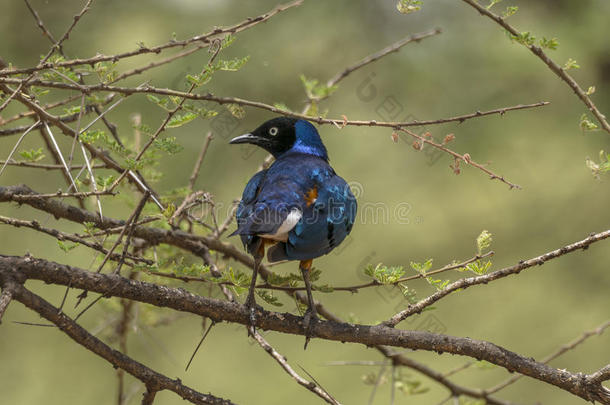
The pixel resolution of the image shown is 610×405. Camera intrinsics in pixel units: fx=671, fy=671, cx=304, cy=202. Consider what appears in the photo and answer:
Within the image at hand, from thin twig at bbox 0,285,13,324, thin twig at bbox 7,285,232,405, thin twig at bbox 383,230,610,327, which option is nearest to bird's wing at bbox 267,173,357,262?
thin twig at bbox 383,230,610,327

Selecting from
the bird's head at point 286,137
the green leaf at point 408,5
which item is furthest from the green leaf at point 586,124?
the bird's head at point 286,137

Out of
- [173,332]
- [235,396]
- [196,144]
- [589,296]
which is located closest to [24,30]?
[196,144]

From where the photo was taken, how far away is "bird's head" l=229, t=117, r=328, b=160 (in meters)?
5.14

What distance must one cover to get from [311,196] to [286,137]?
1.14m

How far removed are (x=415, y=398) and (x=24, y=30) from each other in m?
5.56

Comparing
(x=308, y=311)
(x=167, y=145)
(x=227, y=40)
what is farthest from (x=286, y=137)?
(x=227, y=40)

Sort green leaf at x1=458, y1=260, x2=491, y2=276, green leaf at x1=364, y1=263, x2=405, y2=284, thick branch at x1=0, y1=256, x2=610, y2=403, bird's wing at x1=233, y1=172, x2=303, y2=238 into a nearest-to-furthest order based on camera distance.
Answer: thick branch at x1=0, y1=256, x2=610, y2=403
green leaf at x1=458, y1=260, x2=491, y2=276
green leaf at x1=364, y1=263, x2=405, y2=284
bird's wing at x1=233, y1=172, x2=303, y2=238

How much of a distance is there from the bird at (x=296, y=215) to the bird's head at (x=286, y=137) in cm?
40

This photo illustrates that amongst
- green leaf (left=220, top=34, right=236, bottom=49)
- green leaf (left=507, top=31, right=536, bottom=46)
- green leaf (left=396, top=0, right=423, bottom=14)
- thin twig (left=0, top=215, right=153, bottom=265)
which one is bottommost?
thin twig (left=0, top=215, right=153, bottom=265)

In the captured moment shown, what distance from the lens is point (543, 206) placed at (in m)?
6.72

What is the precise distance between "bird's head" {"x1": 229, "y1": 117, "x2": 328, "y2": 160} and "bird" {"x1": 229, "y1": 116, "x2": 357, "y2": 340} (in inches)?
15.9

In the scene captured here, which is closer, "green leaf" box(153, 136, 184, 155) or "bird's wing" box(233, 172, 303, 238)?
"green leaf" box(153, 136, 184, 155)

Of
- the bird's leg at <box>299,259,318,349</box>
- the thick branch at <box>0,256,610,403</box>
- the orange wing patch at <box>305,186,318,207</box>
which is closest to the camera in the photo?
the thick branch at <box>0,256,610,403</box>

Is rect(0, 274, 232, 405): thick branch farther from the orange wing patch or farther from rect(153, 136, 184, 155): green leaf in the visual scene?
the orange wing patch
